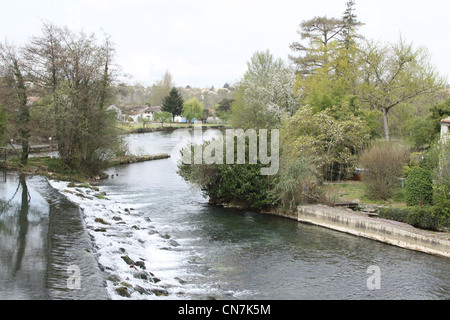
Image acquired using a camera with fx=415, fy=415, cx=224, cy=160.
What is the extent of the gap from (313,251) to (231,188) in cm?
765

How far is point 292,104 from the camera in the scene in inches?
1544

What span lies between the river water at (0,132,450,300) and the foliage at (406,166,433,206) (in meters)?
3.81

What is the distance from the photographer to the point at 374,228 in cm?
1745

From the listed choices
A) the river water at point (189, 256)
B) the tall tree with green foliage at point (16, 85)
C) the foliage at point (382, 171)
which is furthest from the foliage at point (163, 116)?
the foliage at point (382, 171)

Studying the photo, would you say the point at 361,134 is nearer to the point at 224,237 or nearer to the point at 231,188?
the point at 231,188

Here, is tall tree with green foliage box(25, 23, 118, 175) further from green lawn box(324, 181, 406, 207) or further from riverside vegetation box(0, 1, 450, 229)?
green lawn box(324, 181, 406, 207)

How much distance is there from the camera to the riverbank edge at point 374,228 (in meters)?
15.6

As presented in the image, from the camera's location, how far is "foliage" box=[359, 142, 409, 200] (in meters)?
22.2

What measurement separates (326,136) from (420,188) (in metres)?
7.40

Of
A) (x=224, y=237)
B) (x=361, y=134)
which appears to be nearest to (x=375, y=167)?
(x=361, y=134)

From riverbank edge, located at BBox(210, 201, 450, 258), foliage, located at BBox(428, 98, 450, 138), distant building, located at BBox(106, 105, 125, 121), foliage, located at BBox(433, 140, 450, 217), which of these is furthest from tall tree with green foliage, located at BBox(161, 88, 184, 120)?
foliage, located at BBox(433, 140, 450, 217)

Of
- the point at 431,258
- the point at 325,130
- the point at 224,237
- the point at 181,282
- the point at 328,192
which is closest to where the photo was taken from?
the point at 181,282

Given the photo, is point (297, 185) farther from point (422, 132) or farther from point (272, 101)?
point (272, 101)

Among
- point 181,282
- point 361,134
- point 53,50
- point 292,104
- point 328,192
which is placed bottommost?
point 181,282
